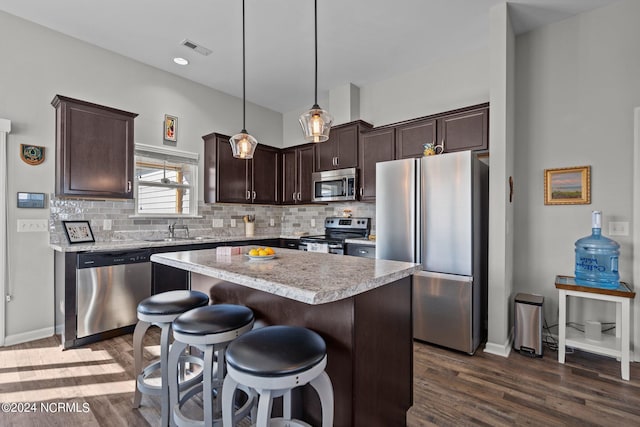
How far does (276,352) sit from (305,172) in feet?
12.6

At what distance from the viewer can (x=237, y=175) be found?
177 inches

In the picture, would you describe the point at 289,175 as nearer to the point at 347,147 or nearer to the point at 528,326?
the point at 347,147

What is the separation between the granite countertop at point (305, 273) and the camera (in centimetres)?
117

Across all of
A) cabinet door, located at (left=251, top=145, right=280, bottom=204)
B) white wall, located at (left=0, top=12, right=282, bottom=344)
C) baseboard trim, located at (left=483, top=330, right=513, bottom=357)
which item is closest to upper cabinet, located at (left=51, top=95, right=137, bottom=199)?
white wall, located at (left=0, top=12, right=282, bottom=344)

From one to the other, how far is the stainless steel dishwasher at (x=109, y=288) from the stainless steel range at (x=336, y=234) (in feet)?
6.26

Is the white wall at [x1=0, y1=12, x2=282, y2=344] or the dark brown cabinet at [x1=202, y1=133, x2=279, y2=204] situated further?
the dark brown cabinet at [x1=202, y1=133, x2=279, y2=204]

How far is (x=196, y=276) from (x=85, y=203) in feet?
6.64

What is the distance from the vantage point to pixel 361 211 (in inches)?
175

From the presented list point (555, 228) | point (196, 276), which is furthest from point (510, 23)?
point (196, 276)

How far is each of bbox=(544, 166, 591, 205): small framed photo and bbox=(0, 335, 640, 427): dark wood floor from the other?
1366 millimetres

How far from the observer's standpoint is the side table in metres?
2.28

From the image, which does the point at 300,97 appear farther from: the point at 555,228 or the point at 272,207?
the point at 555,228

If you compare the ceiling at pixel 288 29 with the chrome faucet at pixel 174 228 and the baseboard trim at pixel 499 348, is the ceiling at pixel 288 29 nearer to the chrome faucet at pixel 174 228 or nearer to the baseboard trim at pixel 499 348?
the chrome faucet at pixel 174 228

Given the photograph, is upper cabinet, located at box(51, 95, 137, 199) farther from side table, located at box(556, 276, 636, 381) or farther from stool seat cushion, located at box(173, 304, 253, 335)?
side table, located at box(556, 276, 636, 381)
